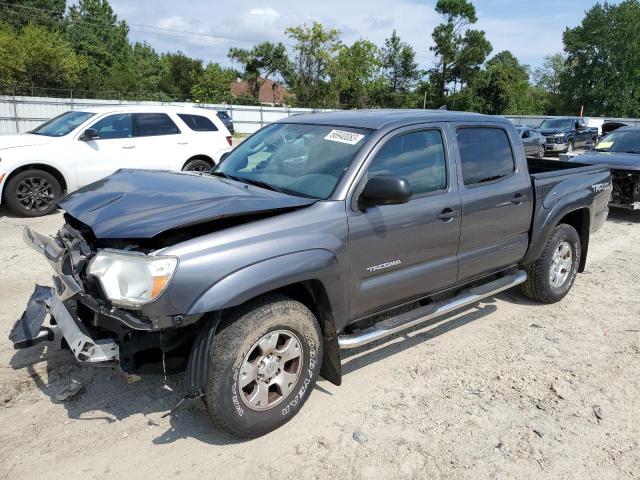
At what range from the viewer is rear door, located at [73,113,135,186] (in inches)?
337

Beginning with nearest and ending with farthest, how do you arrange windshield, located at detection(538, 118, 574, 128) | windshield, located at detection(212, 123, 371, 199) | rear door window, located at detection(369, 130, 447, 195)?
windshield, located at detection(212, 123, 371, 199), rear door window, located at detection(369, 130, 447, 195), windshield, located at detection(538, 118, 574, 128)

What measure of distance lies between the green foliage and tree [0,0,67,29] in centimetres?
1036

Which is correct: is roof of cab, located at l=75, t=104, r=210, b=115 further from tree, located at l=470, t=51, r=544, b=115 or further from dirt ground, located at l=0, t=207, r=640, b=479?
tree, located at l=470, t=51, r=544, b=115

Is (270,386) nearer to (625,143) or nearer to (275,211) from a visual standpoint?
(275,211)

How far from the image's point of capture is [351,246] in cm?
324

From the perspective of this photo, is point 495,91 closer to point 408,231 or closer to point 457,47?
point 457,47

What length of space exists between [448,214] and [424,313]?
2.48ft

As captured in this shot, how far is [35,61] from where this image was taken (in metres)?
41.8

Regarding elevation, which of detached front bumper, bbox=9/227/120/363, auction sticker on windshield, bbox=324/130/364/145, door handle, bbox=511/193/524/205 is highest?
auction sticker on windshield, bbox=324/130/364/145

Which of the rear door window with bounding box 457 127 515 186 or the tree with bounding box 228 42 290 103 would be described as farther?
the tree with bounding box 228 42 290 103

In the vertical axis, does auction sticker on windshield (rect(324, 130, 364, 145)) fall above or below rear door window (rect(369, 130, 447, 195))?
above

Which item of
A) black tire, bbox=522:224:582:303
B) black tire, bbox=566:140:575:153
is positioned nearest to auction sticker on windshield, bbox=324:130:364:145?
black tire, bbox=522:224:582:303

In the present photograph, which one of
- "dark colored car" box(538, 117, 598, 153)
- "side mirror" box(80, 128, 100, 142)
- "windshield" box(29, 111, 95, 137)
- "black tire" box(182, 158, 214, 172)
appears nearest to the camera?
"side mirror" box(80, 128, 100, 142)

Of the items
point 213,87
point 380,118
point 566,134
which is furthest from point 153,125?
point 213,87
